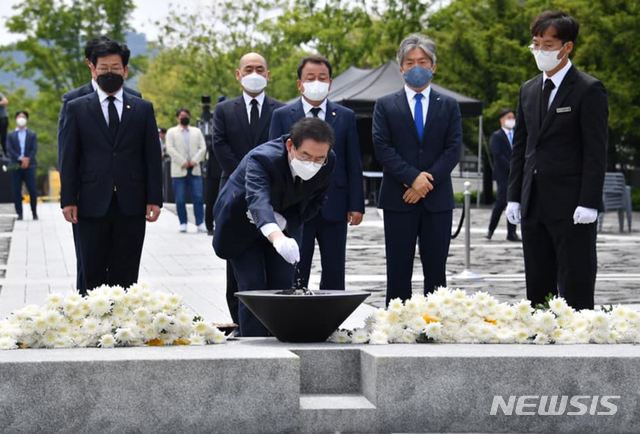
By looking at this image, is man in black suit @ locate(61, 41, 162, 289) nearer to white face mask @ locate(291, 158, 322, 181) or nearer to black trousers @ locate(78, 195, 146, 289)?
black trousers @ locate(78, 195, 146, 289)

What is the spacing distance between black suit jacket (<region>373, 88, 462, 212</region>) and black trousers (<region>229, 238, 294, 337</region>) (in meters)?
1.58

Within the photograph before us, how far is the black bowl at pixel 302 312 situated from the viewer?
21.4 ft

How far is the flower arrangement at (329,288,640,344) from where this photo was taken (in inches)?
262

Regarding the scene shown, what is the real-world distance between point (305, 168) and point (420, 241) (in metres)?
2.32

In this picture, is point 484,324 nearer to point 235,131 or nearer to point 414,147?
point 414,147

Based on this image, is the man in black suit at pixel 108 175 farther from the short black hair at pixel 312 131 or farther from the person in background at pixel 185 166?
the person in background at pixel 185 166

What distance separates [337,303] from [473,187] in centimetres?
4408

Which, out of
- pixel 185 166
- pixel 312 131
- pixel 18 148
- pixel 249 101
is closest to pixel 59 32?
pixel 18 148

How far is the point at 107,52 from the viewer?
893 centimetres

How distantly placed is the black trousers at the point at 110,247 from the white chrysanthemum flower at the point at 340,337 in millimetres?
2533

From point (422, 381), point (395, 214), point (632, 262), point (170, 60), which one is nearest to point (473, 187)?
point (170, 60)

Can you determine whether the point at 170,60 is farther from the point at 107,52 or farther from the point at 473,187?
the point at 107,52

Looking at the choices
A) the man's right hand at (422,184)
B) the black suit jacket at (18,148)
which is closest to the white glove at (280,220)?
the man's right hand at (422,184)

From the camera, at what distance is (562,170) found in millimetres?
8109
